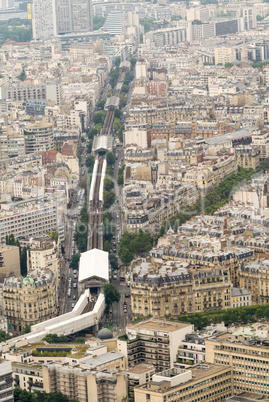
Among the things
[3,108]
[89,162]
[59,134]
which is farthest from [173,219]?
[3,108]

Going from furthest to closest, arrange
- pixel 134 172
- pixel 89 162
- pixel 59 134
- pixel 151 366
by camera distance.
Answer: pixel 59 134 < pixel 89 162 < pixel 134 172 < pixel 151 366

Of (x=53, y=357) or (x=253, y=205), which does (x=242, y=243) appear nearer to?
(x=253, y=205)

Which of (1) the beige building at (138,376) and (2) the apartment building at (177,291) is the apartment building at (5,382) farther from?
(2) the apartment building at (177,291)

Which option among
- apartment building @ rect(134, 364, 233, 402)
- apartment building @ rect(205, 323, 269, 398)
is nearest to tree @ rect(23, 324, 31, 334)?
apartment building @ rect(205, 323, 269, 398)

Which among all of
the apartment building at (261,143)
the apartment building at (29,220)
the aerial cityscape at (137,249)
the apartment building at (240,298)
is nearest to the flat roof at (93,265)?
the aerial cityscape at (137,249)

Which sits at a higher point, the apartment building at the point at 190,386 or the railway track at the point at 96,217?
the railway track at the point at 96,217

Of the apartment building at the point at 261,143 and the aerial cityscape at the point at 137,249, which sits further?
the apartment building at the point at 261,143

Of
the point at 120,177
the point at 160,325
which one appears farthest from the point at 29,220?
the point at 160,325
